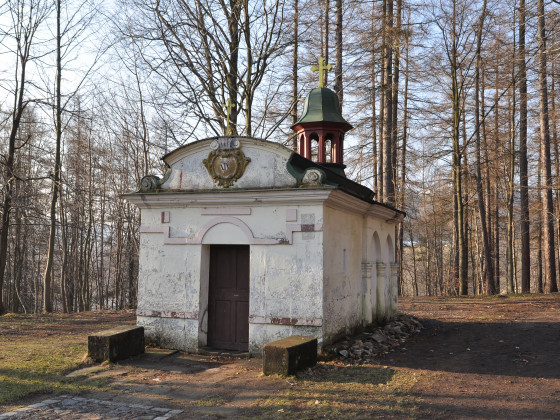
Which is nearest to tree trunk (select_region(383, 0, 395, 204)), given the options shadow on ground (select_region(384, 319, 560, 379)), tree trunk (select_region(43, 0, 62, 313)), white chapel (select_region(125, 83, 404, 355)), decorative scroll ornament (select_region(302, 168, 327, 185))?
shadow on ground (select_region(384, 319, 560, 379))

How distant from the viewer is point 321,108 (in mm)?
12766

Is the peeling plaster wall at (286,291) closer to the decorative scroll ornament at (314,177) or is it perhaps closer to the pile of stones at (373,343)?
the pile of stones at (373,343)

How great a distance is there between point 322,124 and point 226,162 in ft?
12.0

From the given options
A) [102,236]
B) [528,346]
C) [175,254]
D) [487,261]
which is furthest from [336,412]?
[102,236]

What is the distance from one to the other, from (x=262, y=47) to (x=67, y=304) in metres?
20.7

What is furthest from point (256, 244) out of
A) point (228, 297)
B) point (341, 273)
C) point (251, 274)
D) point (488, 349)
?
point (488, 349)

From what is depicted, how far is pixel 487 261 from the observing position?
838 inches

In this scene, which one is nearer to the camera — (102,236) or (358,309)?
(358,309)

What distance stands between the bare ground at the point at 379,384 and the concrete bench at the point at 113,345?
216 mm

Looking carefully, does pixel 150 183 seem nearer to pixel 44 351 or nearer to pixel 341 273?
pixel 44 351

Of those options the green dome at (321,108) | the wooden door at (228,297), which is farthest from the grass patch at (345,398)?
the green dome at (321,108)

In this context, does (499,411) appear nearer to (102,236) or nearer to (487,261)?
(487,261)

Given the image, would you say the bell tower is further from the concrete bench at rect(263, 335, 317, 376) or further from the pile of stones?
the concrete bench at rect(263, 335, 317, 376)

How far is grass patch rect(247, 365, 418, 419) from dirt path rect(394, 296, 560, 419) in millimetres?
288
